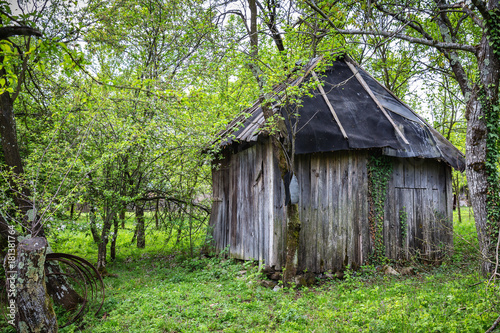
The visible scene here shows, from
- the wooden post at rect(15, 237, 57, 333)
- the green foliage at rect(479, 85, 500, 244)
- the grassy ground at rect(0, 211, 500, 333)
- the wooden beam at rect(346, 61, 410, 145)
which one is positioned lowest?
the grassy ground at rect(0, 211, 500, 333)

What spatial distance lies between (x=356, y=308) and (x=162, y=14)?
9991mm

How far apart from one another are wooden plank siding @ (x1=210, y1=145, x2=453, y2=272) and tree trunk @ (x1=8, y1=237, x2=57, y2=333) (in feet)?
13.3

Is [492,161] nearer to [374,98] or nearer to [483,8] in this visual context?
[483,8]

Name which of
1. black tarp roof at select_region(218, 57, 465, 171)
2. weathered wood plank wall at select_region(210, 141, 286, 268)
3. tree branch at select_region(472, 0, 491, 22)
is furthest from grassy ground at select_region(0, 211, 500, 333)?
tree branch at select_region(472, 0, 491, 22)

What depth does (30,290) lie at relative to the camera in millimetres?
4125

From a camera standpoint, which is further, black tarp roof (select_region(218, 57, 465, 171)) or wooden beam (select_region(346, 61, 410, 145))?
wooden beam (select_region(346, 61, 410, 145))

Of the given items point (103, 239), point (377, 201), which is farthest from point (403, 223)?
point (103, 239)

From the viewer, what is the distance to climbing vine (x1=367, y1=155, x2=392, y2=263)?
7410 millimetres

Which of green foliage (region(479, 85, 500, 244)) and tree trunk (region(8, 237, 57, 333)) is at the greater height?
green foliage (region(479, 85, 500, 244))

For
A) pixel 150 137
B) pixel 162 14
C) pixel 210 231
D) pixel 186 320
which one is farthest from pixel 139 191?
pixel 162 14

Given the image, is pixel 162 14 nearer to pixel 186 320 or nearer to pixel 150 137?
pixel 150 137

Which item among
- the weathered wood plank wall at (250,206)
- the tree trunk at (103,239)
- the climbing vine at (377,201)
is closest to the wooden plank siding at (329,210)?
the weathered wood plank wall at (250,206)

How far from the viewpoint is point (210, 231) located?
30.5ft

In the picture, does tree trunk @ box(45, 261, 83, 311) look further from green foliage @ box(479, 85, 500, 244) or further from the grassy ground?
green foliage @ box(479, 85, 500, 244)
